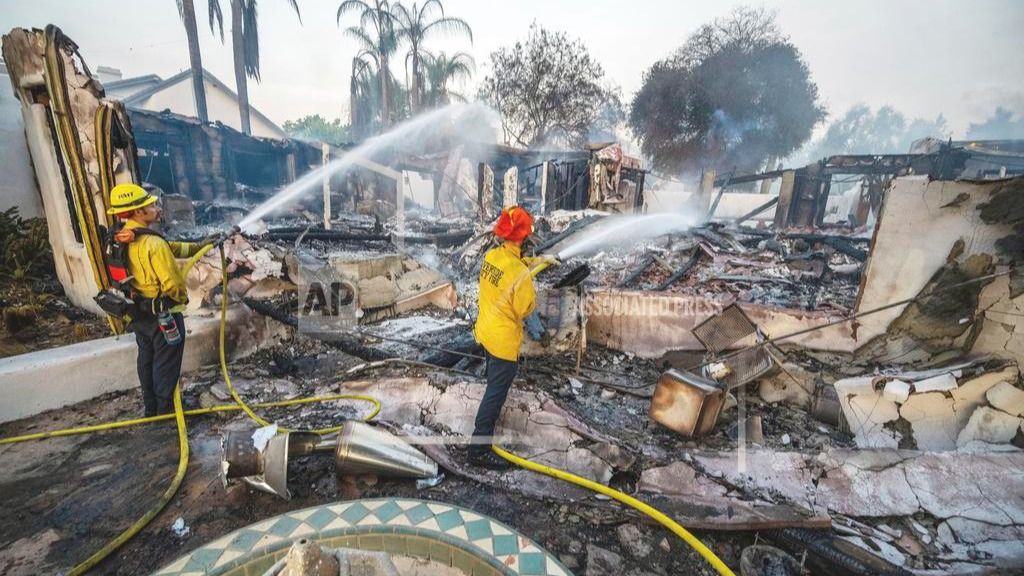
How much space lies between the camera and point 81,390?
12.2 feet

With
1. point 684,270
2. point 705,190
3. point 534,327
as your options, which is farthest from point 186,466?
point 705,190

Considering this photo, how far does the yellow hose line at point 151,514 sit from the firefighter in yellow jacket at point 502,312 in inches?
77.7

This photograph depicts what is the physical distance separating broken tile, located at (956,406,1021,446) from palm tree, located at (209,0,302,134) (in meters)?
29.7

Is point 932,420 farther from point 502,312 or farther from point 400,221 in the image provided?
point 400,221

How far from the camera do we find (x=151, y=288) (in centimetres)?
332

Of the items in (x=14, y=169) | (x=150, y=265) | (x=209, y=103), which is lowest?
(x=150, y=265)

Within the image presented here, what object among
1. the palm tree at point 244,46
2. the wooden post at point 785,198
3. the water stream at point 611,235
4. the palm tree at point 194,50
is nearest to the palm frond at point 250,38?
the palm tree at point 244,46

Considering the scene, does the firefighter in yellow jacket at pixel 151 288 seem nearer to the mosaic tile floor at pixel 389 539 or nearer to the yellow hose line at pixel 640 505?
the mosaic tile floor at pixel 389 539

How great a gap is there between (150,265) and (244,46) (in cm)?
3040

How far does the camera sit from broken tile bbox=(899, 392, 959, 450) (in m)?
3.67

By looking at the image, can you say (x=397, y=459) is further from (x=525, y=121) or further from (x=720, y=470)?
(x=525, y=121)

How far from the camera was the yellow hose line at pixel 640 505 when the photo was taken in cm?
211

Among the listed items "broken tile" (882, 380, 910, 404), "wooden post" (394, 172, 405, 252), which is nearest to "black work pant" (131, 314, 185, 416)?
"wooden post" (394, 172, 405, 252)

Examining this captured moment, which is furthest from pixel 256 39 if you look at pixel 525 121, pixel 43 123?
pixel 43 123
